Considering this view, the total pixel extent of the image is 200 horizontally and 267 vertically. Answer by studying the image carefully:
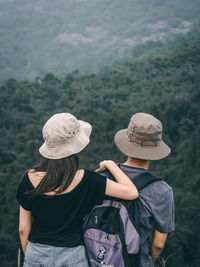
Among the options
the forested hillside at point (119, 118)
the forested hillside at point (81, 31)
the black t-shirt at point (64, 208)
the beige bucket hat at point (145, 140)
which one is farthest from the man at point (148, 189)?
the forested hillside at point (81, 31)

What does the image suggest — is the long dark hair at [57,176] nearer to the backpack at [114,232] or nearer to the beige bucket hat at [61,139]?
the beige bucket hat at [61,139]

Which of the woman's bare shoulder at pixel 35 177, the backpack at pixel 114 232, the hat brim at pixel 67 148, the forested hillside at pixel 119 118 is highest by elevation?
the hat brim at pixel 67 148

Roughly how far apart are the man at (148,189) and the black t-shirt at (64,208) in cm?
21

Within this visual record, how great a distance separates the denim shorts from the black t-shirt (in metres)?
0.02

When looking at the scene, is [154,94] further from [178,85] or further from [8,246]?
[8,246]

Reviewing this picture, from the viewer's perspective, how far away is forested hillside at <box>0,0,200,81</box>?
176 ft

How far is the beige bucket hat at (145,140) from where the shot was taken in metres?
1.47

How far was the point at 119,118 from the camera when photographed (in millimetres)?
13719

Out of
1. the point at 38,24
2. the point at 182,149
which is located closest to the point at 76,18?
the point at 38,24

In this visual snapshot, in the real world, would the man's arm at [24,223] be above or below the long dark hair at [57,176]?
below

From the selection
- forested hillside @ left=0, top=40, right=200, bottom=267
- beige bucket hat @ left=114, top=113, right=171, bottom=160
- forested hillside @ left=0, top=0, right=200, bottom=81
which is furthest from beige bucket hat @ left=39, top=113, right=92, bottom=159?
forested hillside @ left=0, top=0, right=200, bottom=81

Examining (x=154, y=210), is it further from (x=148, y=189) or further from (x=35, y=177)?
(x=35, y=177)

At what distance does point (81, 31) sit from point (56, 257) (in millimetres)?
74043

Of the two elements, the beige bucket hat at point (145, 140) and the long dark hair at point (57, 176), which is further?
the beige bucket hat at point (145, 140)
